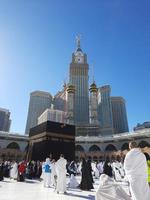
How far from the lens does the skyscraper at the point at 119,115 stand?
304 feet

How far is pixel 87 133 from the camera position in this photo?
60.1 m

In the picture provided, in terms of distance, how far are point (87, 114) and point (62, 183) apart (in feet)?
236

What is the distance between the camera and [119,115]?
96.3 meters

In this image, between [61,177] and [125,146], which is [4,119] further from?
[61,177]

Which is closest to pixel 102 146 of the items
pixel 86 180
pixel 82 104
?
pixel 86 180

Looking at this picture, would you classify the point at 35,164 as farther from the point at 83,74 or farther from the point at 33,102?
the point at 33,102

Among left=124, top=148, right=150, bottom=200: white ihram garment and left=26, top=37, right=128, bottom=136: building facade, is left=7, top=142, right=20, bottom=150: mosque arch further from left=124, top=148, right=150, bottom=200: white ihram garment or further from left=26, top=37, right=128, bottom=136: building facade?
left=124, top=148, right=150, bottom=200: white ihram garment

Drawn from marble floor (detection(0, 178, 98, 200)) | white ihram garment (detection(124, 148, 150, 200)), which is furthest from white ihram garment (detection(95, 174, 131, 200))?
marble floor (detection(0, 178, 98, 200))

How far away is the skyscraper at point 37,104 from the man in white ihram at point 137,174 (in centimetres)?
8771

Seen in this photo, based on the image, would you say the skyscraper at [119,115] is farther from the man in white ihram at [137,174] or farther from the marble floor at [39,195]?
the man in white ihram at [137,174]

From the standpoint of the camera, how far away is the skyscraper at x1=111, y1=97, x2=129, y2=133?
9275cm

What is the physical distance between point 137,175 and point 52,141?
18.3 meters

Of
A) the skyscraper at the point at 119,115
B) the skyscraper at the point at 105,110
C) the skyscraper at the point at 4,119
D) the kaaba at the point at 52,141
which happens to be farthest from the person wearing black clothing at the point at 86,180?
the skyscraper at the point at 4,119

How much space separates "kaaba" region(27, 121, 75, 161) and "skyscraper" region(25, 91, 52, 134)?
68114mm
